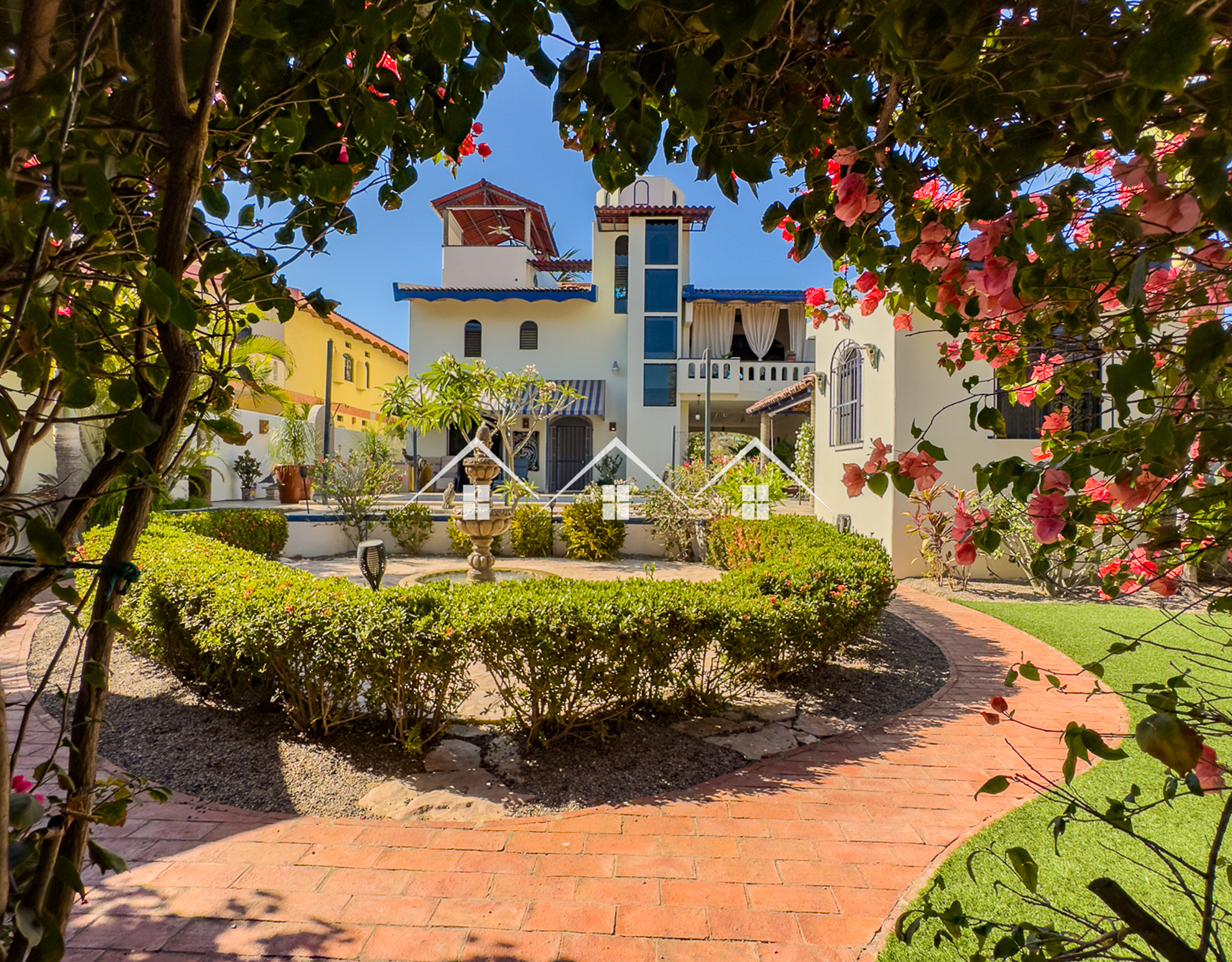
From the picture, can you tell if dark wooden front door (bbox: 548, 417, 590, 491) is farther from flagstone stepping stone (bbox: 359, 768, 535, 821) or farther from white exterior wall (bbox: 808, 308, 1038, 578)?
flagstone stepping stone (bbox: 359, 768, 535, 821)

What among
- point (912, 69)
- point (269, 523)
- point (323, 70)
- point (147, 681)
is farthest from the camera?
point (269, 523)

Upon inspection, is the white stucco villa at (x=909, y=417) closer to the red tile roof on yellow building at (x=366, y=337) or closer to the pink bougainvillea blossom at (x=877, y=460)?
the pink bougainvillea blossom at (x=877, y=460)

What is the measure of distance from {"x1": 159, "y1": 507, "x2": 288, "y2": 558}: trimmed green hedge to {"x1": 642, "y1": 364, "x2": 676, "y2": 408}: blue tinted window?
1223cm

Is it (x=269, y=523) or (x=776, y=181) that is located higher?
(x=776, y=181)

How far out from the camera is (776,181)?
7.13 ft

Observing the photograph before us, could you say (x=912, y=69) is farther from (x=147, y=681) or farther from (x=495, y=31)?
(x=147, y=681)

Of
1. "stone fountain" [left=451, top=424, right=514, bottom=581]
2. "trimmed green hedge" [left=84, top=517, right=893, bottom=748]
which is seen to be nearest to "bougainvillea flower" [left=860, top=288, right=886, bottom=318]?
"trimmed green hedge" [left=84, top=517, right=893, bottom=748]

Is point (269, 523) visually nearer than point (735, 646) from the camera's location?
No

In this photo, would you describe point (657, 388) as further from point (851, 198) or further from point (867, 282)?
point (851, 198)

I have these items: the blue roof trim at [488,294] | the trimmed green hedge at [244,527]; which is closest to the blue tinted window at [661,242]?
the blue roof trim at [488,294]

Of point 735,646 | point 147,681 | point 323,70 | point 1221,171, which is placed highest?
point 323,70

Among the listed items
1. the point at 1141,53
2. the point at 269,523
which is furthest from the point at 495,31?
the point at 269,523

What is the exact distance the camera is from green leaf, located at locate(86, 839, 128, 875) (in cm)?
114

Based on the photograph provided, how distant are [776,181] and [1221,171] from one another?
1.45 meters
